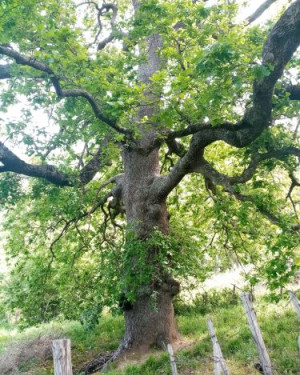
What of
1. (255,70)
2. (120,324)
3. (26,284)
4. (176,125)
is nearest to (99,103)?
(176,125)

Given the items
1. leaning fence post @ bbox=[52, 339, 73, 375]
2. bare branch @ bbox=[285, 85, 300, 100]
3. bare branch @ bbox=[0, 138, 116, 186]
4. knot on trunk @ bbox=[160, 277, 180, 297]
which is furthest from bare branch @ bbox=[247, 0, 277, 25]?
leaning fence post @ bbox=[52, 339, 73, 375]

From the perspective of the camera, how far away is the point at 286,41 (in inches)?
194

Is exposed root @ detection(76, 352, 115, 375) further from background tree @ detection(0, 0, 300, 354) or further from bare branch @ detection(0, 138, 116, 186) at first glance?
bare branch @ detection(0, 138, 116, 186)

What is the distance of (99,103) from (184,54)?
8.02 ft

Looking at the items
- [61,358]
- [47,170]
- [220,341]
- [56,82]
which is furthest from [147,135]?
[61,358]

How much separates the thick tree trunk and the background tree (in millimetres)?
32

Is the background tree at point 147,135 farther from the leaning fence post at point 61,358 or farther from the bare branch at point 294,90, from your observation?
the leaning fence post at point 61,358

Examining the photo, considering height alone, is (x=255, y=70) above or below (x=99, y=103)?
below

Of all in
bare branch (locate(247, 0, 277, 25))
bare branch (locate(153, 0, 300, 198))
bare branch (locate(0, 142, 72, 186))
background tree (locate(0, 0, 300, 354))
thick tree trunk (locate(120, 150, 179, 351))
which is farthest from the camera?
bare branch (locate(247, 0, 277, 25))

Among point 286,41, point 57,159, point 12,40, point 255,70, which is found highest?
point 12,40

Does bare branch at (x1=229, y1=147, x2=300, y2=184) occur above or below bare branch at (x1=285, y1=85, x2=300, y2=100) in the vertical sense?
below

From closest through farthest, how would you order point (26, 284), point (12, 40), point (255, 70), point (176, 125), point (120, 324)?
point (255, 70)
point (12, 40)
point (176, 125)
point (26, 284)
point (120, 324)

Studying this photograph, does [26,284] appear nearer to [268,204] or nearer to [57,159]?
[57,159]

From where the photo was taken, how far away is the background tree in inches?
222
